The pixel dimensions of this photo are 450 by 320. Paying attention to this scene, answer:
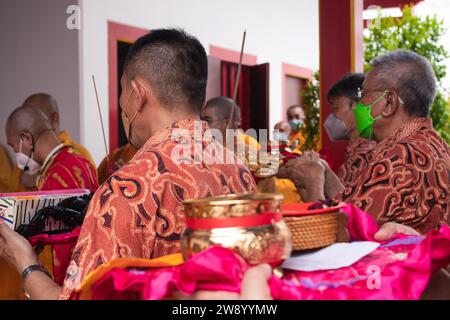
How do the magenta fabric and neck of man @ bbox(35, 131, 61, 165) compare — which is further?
neck of man @ bbox(35, 131, 61, 165)

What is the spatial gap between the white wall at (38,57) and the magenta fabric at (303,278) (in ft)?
14.5

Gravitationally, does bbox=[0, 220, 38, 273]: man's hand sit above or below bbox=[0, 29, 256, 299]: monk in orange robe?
below

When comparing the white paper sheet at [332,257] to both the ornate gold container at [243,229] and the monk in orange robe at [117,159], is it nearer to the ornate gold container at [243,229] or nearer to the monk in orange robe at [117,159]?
the ornate gold container at [243,229]

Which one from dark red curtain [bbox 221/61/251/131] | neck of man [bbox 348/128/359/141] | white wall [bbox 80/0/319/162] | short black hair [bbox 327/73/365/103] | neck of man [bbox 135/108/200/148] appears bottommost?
neck of man [bbox 135/108/200/148]

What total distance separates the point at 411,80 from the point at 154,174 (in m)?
1.43

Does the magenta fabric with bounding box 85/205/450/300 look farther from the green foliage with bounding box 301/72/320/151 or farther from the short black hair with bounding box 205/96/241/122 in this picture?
the green foliage with bounding box 301/72/320/151

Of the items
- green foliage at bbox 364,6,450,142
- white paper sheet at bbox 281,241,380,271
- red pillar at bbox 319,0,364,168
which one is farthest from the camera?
green foliage at bbox 364,6,450,142

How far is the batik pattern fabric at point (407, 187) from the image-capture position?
2143 millimetres

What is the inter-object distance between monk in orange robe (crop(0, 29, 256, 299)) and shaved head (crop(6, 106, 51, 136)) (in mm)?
1894

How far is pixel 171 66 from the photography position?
1.65 m

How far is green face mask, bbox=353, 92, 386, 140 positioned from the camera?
2647mm

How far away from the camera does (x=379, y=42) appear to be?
6.03 metres

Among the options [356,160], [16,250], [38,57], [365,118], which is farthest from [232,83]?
[16,250]

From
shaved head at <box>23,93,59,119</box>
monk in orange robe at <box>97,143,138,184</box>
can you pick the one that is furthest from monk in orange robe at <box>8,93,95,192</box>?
monk in orange robe at <box>97,143,138,184</box>
